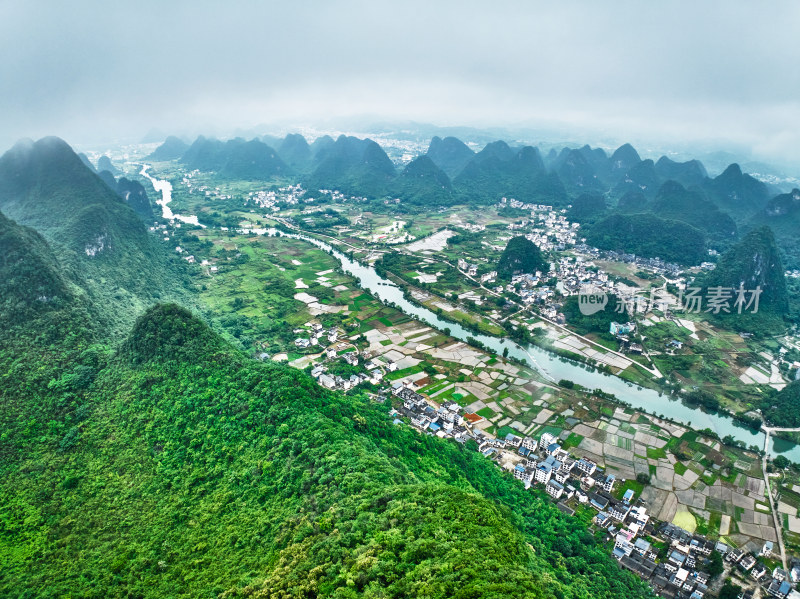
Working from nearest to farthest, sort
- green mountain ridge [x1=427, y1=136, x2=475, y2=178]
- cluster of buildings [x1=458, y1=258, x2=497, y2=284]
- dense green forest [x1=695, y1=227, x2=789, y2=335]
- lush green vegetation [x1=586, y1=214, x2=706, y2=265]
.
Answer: dense green forest [x1=695, y1=227, x2=789, y2=335]
cluster of buildings [x1=458, y1=258, x2=497, y2=284]
lush green vegetation [x1=586, y1=214, x2=706, y2=265]
green mountain ridge [x1=427, y1=136, x2=475, y2=178]

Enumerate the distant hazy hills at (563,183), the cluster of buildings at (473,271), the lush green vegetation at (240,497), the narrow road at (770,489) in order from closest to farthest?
the lush green vegetation at (240,497)
the narrow road at (770,489)
the cluster of buildings at (473,271)
the distant hazy hills at (563,183)

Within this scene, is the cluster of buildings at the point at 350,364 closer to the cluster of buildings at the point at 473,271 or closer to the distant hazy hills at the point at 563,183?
the cluster of buildings at the point at 473,271

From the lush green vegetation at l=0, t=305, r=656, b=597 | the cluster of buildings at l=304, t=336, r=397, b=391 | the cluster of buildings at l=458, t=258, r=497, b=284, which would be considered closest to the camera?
the lush green vegetation at l=0, t=305, r=656, b=597

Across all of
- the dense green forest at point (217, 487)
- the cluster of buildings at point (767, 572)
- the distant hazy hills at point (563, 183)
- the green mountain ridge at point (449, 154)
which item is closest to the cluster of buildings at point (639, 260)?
the distant hazy hills at point (563, 183)

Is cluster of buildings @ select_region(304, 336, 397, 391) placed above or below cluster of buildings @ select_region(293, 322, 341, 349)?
below

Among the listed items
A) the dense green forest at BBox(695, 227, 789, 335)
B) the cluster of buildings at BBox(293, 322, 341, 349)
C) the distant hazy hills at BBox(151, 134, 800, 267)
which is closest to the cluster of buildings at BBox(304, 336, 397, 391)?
the cluster of buildings at BBox(293, 322, 341, 349)

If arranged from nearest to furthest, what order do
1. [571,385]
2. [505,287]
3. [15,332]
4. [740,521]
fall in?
[740,521] → [15,332] → [571,385] → [505,287]

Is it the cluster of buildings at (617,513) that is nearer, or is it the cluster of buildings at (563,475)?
the cluster of buildings at (617,513)

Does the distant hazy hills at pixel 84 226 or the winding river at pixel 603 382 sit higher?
the distant hazy hills at pixel 84 226

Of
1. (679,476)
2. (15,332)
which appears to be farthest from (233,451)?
(679,476)

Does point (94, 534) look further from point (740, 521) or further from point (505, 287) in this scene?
point (505, 287)

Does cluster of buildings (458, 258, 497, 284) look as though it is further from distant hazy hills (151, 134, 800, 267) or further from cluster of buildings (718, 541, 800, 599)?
cluster of buildings (718, 541, 800, 599)
